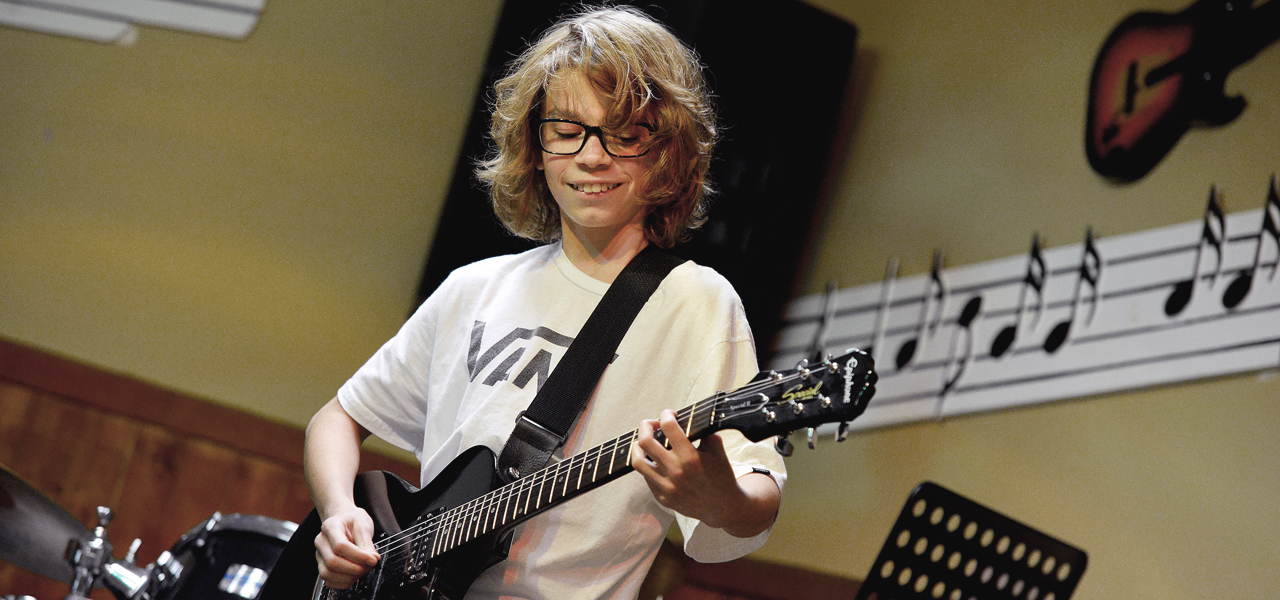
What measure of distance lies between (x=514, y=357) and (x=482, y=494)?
23 centimetres

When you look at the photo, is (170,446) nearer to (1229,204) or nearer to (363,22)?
(363,22)

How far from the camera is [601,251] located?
1.69m

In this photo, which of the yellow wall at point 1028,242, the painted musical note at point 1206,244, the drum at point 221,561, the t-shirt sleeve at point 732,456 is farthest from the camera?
the painted musical note at point 1206,244

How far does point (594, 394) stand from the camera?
5.10 ft

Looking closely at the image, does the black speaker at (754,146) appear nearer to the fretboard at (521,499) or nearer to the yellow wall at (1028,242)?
the yellow wall at (1028,242)

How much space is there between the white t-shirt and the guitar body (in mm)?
50

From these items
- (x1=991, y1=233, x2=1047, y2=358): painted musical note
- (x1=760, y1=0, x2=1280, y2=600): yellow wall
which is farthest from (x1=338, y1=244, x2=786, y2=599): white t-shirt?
(x1=991, y1=233, x2=1047, y2=358): painted musical note

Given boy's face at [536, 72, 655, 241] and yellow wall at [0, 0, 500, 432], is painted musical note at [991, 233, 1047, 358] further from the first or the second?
yellow wall at [0, 0, 500, 432]

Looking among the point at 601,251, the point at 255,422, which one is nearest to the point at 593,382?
the point at 601,251

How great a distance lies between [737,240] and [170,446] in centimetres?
207

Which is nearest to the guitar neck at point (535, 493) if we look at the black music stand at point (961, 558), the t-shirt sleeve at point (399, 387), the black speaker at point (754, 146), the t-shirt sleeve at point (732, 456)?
the t-shirt sleeve at point (732, 456)

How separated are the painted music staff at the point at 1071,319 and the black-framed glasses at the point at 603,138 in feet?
6.20

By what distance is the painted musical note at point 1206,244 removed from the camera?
107 inches

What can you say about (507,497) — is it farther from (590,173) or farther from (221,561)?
(221,561)
